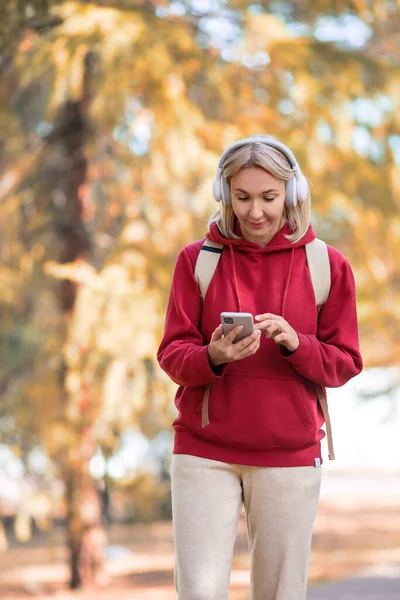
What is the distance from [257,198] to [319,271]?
0.91 ft

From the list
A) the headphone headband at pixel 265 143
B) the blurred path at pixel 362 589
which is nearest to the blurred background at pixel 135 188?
the blurred path at pixel 362 589

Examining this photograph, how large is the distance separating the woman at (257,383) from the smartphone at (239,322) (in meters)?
0.15

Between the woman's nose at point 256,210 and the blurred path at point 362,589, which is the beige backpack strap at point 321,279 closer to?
the woman's nose at point 256,210

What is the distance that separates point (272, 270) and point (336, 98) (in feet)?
18.7

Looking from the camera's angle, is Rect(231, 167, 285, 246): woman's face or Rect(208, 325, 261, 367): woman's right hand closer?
Rect(208, 325, 261, 367): woman's right hand

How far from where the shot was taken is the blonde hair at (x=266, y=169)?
293 cm

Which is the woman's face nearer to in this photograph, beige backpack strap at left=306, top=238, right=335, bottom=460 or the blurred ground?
beige backpack strap at left=306, top=238, right=335, bottom=460

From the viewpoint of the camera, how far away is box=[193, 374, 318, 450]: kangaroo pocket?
9.57ft

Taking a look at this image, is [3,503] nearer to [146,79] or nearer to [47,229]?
[47,229]

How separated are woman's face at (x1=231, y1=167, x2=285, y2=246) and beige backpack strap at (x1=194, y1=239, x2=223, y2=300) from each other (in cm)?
12

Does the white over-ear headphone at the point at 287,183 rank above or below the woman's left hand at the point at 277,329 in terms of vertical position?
above

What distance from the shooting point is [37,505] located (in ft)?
32.2

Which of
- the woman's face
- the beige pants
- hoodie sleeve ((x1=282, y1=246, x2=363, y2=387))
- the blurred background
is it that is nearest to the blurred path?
the blurred background

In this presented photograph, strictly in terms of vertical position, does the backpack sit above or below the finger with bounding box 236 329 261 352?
above
